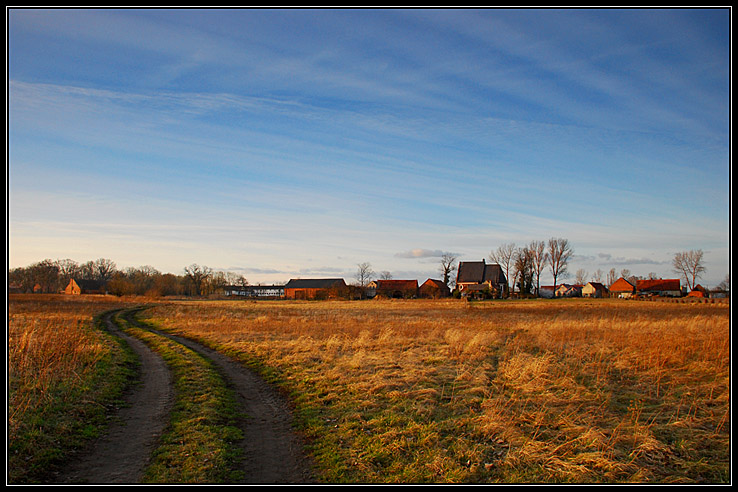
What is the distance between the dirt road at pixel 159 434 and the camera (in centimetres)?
632

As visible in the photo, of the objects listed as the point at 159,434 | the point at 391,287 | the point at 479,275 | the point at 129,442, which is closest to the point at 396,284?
the point at 391,287

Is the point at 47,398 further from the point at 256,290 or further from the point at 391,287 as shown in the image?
the point at 256,290

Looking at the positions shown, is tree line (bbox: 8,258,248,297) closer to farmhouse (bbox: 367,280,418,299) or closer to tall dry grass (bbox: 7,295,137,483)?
farmhouse (bbox: 367,280,418,299)

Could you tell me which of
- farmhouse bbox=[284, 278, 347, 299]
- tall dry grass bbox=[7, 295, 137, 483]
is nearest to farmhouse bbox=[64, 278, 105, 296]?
farmhouse bbox=[284, 278, 347, 299]

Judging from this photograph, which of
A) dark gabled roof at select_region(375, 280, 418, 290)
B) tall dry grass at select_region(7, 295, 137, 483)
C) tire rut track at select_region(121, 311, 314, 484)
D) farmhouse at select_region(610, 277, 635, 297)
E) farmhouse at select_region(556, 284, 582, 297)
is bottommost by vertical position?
farmhouse at select_region(556, 284, 582, 297)

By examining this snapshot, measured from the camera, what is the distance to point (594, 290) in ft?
430

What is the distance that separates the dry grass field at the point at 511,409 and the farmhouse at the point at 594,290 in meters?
125

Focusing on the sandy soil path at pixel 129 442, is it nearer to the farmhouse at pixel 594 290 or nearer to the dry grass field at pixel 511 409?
the dry grass field at pixel 511 409

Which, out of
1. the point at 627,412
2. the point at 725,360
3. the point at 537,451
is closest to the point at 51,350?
the point at 537,451

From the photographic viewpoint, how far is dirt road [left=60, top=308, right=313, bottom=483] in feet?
20.7

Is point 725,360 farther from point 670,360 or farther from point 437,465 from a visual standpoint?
point 437,465

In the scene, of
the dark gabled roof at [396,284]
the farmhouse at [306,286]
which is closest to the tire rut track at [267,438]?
the farmhouse at [306,286]

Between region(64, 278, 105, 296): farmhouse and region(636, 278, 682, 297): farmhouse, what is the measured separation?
450 feet

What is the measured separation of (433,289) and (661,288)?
184 ft
